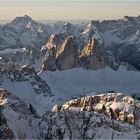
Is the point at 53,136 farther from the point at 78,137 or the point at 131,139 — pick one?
the point at 131,139

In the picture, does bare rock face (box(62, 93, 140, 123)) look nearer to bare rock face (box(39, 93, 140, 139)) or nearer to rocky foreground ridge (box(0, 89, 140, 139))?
bare rock face (box(39, 93, 140, 139))

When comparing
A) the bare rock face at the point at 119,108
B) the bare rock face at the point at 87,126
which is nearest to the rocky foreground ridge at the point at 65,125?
the bare rock face at the point at 87,126

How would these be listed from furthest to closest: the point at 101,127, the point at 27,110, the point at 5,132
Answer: the point at 27,110 → the point at 101,127 → the point at 5,132

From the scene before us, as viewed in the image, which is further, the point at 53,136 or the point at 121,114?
the point at 121,114

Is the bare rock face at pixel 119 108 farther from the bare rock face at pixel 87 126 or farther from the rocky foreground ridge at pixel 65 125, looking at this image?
the rocky foreground ridge at pixel 65 125

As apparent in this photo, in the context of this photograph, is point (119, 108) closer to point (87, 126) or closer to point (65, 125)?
point (87, 126)

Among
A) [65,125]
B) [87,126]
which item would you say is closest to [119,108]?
[87,126]

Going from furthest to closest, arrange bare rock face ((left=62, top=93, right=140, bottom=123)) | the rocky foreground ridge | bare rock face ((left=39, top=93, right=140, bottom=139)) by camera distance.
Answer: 1. bare rock face ((left=62, top=93, right=140, bottom=123))
2. bare rock face ((left=39, top=93, right=140, bottom=139))
3. the rocky foreground ridge

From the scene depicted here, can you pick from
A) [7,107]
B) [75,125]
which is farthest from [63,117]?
[7,107]

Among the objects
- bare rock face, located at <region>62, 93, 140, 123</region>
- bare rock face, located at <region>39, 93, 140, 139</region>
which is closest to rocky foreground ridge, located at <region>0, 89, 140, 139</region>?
bare rock face, located at <region>39, 93, 140, 139</region>

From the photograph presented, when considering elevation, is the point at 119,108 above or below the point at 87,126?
below

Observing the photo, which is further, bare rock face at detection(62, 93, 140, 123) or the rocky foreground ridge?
bare rock face at detection(62, 93, 140, 123)
